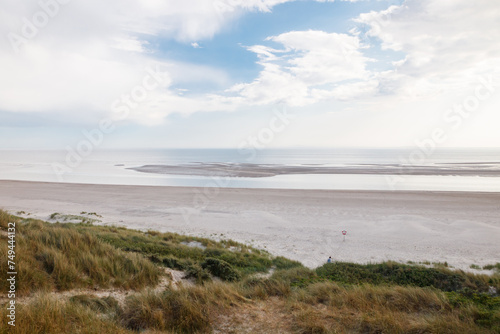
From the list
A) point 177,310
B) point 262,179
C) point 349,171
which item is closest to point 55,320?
point 177,310

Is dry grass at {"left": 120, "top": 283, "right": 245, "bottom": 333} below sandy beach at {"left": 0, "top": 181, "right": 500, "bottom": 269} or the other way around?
the other way around

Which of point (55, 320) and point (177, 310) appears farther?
point (177, 310)

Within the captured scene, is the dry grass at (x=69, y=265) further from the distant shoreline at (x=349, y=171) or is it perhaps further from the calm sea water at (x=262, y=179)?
the distant shoreline at (x=349, y=171)

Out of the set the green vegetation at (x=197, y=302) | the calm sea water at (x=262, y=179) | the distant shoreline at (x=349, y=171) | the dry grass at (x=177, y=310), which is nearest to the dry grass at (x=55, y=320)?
the green vegetation at (x=197, y=302)

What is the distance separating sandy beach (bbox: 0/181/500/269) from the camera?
556 inches

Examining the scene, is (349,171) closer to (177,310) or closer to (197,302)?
(197,302)

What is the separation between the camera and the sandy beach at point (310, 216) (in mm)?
14124

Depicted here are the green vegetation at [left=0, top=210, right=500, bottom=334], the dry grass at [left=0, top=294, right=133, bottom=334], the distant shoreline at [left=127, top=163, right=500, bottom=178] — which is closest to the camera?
the dry grass at [left=0, top=294, right=133, bottom=334]

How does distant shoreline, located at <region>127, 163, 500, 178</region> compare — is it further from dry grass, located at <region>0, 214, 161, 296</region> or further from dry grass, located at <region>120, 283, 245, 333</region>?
dry grass, located at <region>120, 283, 245, 333</region>

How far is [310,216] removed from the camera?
2178cm

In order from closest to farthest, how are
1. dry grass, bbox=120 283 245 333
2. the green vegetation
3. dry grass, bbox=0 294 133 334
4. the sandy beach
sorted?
dry grass, bbox=0 294 133 334
the green vegetation
dry grass, bbox=120 283 245 333
the sandy beach

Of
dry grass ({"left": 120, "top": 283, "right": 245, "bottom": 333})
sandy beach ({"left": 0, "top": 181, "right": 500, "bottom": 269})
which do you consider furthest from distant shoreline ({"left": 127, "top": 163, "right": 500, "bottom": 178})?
dry grass ({"left": 120, "top": 283, "right": 245, "bottom": 333})

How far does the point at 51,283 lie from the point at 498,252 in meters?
17.6

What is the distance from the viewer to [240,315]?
5.46 metres
